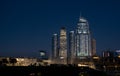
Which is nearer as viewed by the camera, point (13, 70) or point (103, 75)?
point (13, 70)

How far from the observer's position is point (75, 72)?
93250 millimetres

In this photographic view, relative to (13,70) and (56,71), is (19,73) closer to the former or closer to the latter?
(13,70)

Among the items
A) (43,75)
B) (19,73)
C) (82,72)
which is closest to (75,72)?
(82,72)

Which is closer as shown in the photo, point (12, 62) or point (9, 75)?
point (9, 75)

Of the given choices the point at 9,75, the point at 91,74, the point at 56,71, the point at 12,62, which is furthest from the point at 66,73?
the point at 12,62

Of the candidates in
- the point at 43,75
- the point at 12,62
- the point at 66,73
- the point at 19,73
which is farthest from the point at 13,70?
the point at 12,62

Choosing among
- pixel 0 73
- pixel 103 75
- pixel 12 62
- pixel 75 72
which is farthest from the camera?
pixel 12 62

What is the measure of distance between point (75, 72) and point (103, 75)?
11.4 m

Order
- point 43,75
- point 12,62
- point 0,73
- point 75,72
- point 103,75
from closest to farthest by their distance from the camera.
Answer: point 0,73 < point 43,75 < point 75,72 < point 103,75 < point 12,62

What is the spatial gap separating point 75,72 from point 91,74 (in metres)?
6.06

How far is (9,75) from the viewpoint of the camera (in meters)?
82.1

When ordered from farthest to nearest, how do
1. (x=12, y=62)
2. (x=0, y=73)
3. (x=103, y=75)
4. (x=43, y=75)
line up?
(x=12, y=62) → (x=103, y=75) → (x=43, y=75) → (x=0, y=73)

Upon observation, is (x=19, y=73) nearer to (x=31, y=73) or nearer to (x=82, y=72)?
(x=31, y=73)

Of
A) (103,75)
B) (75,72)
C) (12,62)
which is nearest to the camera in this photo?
(75,72)
